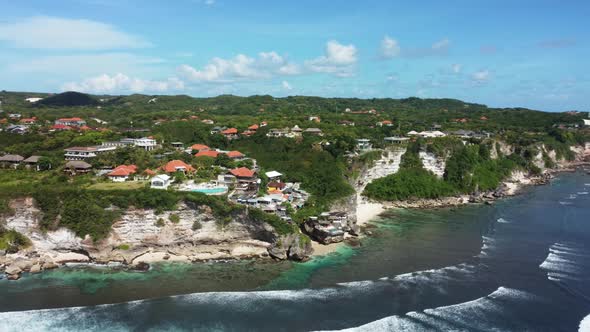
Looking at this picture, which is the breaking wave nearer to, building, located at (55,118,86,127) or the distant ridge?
building, located at (55,118,86,127)

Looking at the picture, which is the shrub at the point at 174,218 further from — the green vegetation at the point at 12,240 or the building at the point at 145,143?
the building at the point at 145,143

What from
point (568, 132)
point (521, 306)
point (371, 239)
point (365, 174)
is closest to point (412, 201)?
point (365, 174)

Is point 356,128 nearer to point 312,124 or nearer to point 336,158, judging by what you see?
point 312,124

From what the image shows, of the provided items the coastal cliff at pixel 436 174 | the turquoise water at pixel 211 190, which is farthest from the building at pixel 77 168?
the coastal cliff at pixel 436 174

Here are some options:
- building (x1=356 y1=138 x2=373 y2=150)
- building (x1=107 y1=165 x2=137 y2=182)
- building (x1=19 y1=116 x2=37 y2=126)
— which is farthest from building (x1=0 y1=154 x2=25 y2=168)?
building (x1=356 y1=138 x2=373 y2=150)

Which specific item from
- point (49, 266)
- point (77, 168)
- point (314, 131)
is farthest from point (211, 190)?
point (314, 131)
